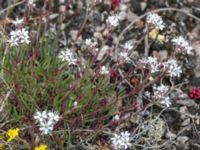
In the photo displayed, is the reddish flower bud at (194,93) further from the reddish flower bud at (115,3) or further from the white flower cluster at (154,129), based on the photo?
the reddish flower bud at (115,3)

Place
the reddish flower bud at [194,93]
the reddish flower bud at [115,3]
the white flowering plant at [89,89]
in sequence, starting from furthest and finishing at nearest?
the reddish flower bud at [115,3] < the reddish flower bud at [194,93] < the white flowering plant at [89,89]

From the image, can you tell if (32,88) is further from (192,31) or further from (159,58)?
(192,31)

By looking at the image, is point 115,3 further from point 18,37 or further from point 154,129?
point 18,37

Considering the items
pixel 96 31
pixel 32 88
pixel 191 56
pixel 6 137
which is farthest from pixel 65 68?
pixel 191 56

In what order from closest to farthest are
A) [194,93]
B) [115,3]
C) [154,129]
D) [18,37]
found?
[18,37], [154,129], [194,93], [115,3]

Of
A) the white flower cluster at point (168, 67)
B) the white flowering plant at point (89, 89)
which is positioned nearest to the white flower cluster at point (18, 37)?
the white flowering plant at point (89, 89)

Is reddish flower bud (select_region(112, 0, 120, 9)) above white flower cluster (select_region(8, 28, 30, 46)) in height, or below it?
above

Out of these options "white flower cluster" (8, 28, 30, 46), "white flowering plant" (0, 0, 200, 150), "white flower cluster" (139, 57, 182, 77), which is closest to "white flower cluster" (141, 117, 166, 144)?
"white flowering plant" (0, 0, 200, 150)

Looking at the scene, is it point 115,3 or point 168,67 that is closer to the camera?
point 168,67

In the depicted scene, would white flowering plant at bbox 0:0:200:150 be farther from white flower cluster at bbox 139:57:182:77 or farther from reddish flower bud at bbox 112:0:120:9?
reddish flower bud at bbox 112:0:120:9

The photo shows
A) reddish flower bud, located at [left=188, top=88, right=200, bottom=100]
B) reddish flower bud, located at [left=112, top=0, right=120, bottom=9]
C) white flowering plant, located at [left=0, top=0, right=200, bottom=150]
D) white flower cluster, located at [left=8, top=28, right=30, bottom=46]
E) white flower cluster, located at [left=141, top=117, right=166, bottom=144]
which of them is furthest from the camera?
reddish flower bud, located at [left=112, top=0, right=120, bottom=9]

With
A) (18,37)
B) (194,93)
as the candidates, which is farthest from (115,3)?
(18,37)
